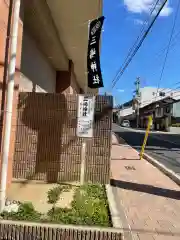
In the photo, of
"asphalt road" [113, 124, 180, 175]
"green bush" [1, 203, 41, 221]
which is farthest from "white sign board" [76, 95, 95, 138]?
"asphalt road" [113, 124, 180, 175]

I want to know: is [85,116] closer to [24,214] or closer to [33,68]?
[24,214]

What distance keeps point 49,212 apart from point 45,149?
6.85 feet

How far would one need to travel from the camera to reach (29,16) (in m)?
7.02

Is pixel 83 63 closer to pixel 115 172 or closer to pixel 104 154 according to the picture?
pixel 115 172

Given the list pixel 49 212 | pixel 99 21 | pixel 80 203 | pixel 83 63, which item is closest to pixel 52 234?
pixel 49 212

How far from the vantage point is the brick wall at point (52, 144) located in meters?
6.32

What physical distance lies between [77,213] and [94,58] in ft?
11.7

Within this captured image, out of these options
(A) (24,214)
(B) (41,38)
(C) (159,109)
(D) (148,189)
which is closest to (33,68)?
(B) (41,38)

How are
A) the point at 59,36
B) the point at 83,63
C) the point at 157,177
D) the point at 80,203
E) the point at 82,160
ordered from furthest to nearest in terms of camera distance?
→ the point at 83,63
the point at 59,36
the point at 157,177
the point at 82,160
the point at 80,203

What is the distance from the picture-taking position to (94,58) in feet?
20.9

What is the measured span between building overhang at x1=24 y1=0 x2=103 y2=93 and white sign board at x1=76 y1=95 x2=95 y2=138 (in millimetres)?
2063

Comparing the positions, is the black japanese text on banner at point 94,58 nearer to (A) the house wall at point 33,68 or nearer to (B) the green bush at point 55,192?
(A) the house wall at point 33,68

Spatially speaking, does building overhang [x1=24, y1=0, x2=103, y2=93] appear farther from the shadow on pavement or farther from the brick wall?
the shadow on pavement

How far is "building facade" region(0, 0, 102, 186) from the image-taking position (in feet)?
15.4
